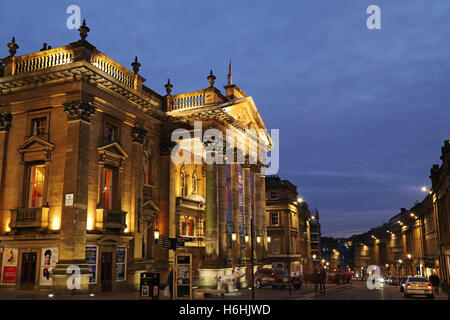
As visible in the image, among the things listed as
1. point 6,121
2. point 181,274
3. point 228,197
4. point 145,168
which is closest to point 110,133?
point 145,168

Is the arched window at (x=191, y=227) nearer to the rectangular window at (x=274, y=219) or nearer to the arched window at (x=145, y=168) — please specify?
the arched window at (x=145, y=168)

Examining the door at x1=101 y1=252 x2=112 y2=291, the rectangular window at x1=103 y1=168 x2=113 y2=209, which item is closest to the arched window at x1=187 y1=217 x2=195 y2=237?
the rectangular window at x1=103 y1=168 x2=113 y2=209

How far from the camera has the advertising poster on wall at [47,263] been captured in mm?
25016

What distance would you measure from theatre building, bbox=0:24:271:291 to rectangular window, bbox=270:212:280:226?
3803cm

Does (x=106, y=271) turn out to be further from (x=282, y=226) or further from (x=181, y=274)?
(x=282, y=226)

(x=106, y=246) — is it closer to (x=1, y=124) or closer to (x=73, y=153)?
(x=73, y=153)

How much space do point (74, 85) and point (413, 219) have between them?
68756mm

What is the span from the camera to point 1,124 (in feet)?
94.3

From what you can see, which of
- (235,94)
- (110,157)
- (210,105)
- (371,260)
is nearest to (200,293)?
(110,157)

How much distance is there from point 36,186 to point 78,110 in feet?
18.2

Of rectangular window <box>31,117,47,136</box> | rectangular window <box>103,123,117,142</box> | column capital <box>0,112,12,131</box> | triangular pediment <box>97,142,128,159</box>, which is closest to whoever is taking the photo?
rectangular window <box>31,117,47,136</box>

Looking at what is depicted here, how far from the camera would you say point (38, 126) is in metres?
28.2

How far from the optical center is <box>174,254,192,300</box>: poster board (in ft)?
69.8

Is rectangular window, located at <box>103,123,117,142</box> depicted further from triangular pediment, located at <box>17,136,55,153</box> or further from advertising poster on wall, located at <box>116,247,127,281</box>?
advertising poster on wall, located at <box>116,247,127,281</box>
